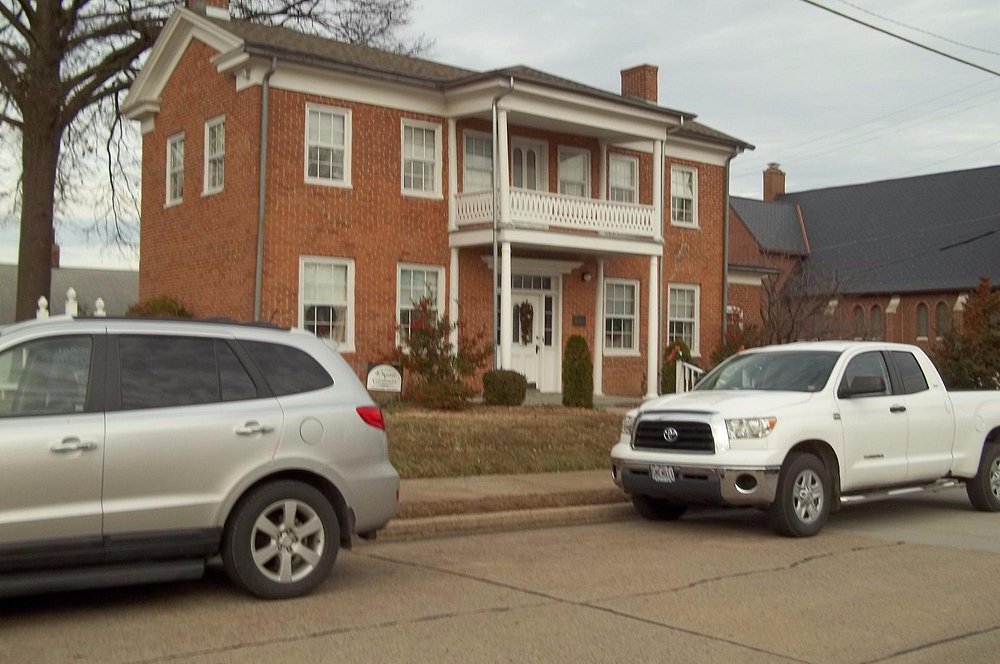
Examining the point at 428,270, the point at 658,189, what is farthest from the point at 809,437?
the point at 658,189

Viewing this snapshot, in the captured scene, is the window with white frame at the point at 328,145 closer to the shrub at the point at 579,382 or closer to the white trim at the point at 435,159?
the white trim at the point at 435,159

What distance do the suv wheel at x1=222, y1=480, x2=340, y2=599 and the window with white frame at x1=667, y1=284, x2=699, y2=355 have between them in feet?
69.4

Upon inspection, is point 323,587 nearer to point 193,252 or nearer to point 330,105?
point 330,105

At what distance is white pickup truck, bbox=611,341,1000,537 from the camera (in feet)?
35.1

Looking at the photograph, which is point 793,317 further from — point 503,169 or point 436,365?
point 436,365

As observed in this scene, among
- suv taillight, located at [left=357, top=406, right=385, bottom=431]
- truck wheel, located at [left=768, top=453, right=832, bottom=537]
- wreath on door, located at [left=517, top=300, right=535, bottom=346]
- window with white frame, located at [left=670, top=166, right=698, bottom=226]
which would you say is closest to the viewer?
suv taillight, located at [left=357, top=406, right=385, bottom=431]

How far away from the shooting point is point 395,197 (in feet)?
74.8

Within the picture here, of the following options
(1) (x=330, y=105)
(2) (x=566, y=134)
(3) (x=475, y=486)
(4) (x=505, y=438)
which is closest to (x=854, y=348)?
(3) (x=475, y=486)

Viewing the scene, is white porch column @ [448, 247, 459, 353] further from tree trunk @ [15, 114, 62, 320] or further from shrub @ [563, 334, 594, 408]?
tree trunk @ [15, 114, 62, 320]

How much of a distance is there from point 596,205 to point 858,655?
18521 millimetres

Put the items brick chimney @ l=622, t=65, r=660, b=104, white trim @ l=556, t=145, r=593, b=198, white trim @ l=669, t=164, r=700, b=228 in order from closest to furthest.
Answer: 1. white trim @ l=556, t=145, r=593, b=198
2. white trim @ l=669, t=164, r=700, b=228
3. brick chimney @ l=622, t=65, r=660, b=104

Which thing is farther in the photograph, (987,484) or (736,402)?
(987,484)

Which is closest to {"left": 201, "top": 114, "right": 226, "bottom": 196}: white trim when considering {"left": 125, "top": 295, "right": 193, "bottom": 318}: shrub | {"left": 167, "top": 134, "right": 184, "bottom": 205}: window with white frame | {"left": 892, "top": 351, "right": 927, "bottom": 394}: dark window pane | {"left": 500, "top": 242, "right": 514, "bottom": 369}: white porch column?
{"left": 167, "top": 134, "right": 184, "bottom": 205}: window with white frame

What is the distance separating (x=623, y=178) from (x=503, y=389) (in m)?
8.72
